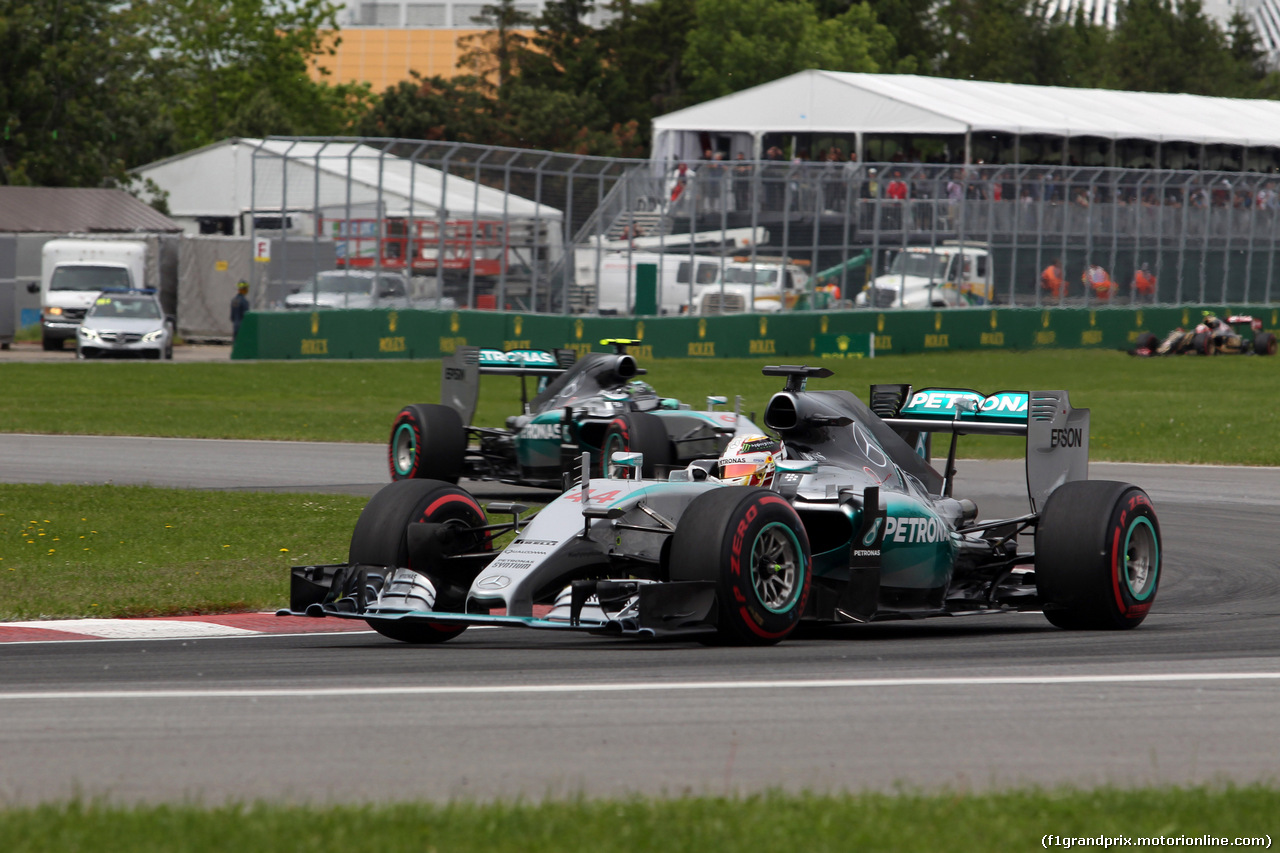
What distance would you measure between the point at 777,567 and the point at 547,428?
26.1 feet

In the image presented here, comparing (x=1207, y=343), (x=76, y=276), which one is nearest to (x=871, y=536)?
(x=1207, y=343)

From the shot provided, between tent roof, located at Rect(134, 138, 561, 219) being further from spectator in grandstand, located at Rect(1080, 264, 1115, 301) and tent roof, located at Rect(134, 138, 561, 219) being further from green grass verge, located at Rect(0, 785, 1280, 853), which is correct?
green grass verge, located at Rect(0, 785, 1280, 853)

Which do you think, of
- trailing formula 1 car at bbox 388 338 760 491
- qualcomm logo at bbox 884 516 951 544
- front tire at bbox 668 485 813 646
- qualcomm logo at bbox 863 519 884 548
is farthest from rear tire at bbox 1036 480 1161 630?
trailing formula 1 car at bbox 388 338 760 491

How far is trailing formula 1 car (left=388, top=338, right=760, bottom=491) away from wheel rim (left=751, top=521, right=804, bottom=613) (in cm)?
686

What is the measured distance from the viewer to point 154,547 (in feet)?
40.9

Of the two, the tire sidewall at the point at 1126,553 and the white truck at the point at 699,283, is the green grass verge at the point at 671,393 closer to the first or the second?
the white truck at the point at 699,283

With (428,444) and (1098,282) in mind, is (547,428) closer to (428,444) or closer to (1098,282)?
(428,444)

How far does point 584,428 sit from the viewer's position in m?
15.8

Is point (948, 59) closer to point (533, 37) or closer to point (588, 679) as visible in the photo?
point (533, 37)

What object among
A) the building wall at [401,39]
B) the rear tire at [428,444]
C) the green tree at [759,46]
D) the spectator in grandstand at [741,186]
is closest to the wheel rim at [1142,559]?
the rear tire at [428,444]

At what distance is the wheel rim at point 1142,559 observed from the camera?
9375mm

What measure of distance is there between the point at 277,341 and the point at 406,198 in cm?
407

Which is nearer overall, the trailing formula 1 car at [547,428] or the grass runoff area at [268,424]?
the grass runoff area at [268,424]

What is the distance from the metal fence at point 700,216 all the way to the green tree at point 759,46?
36.5 meters
